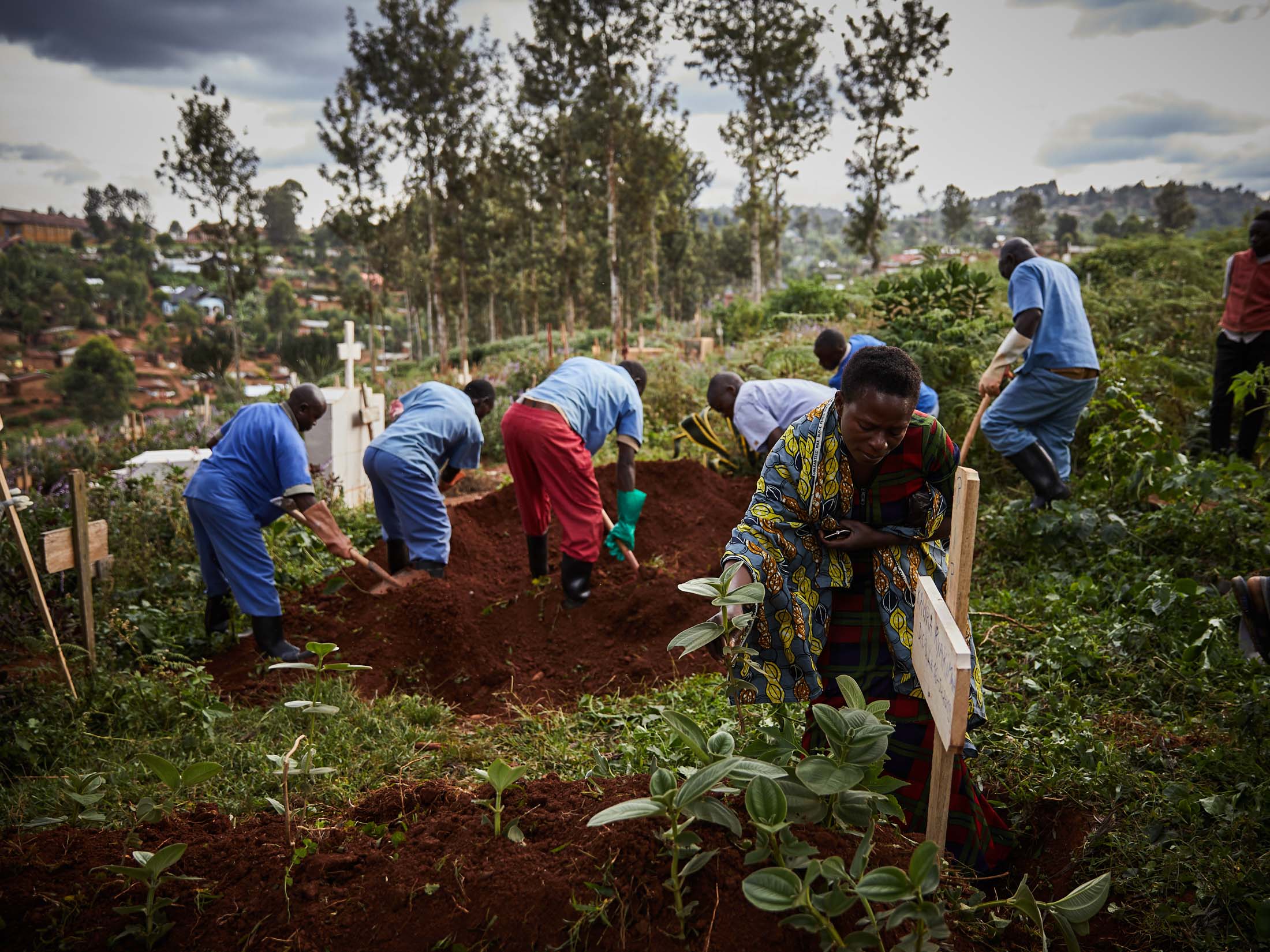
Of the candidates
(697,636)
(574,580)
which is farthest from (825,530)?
(574,580)

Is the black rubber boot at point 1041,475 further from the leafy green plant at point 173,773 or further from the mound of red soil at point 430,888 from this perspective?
the leafy green plant at point 173,773

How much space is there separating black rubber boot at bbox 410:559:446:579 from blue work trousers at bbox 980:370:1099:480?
3.37 m

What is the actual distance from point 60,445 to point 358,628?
23.8ft

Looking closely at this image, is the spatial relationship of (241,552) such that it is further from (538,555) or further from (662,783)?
(662,783)

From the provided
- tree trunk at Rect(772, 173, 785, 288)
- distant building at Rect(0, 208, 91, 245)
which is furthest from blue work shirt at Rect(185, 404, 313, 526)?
distant building at Rect(0, 208, 91, 245)

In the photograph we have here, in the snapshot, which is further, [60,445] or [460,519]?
[60,445]

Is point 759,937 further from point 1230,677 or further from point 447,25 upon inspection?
point 447,25

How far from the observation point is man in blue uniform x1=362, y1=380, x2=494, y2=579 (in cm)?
496

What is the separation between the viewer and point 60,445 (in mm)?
9539

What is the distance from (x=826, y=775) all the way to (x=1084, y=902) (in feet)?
1.65

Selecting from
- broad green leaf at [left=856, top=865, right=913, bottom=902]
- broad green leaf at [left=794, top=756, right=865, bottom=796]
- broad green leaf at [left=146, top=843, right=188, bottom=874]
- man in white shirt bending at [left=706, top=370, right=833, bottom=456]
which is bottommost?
broad green leaf at [left=146, top=843, right=188, bottom=874]

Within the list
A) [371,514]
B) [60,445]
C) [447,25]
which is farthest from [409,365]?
[371,514]

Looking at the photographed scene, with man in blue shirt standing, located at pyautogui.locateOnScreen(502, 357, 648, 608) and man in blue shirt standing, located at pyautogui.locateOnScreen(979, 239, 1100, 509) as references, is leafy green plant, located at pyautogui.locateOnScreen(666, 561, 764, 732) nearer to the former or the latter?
man in blue shirt standing, located at pyautogui.locateOnScreen(502, 357, 648, 608)

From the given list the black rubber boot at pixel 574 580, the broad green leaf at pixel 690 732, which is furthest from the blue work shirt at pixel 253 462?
the broad green leaf at pixel 690 732
